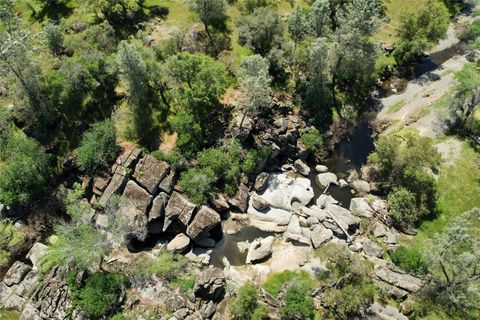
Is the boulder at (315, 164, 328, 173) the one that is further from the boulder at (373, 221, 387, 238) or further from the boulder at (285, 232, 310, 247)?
the boulder at (285, 232, 310, 247)

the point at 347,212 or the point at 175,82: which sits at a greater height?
the point at 175,82

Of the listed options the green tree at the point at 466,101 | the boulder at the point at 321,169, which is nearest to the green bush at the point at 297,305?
the boulder at the point at 321,169

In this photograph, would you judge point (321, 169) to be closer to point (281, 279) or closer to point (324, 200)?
point (324, 200)

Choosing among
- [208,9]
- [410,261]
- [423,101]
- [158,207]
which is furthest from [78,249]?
[423,101]

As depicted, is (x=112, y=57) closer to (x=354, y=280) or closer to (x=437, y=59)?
(x=354, y=280)

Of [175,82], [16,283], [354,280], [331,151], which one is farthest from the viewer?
[331,151]

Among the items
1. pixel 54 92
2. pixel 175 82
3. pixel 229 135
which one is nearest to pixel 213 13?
pixel 175 82

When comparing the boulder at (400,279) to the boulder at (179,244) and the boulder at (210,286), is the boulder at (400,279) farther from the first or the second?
the boulder at (179,244)
